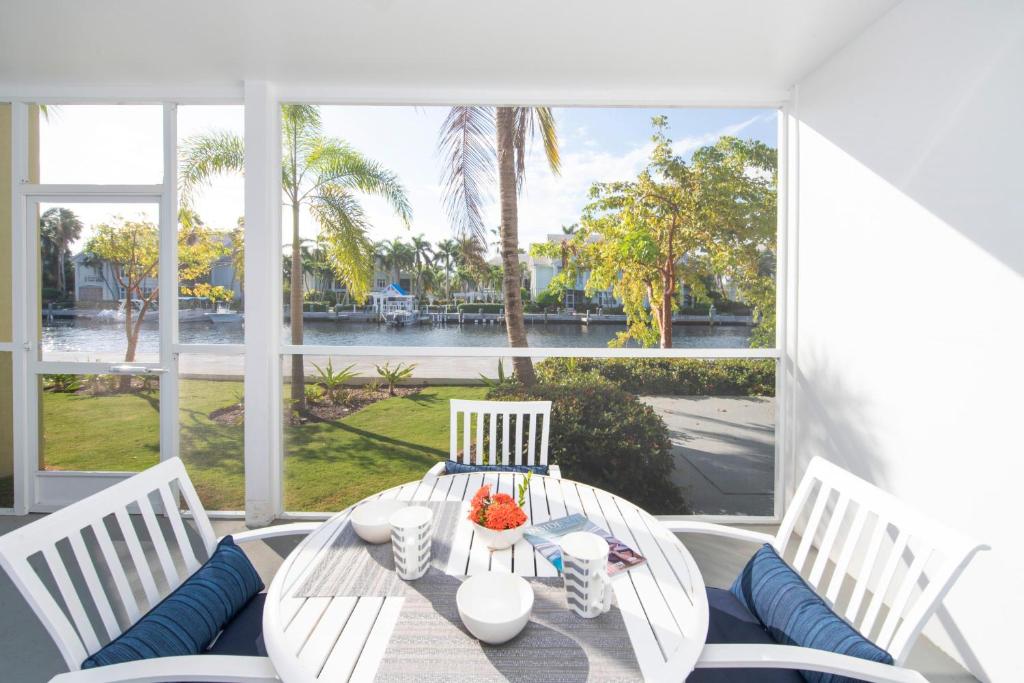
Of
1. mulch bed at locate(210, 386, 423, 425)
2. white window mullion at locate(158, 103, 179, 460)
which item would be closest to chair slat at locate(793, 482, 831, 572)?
mulch bed at locate(210, 386, 423, 425)

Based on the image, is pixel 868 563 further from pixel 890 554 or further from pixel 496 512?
pixel 496 512

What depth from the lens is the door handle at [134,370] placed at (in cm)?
347

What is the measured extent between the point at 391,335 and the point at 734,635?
8.55 ft

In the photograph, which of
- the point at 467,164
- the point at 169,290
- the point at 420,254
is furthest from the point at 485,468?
the point at 169,290

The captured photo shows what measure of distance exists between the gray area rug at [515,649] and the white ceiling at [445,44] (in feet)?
8.06

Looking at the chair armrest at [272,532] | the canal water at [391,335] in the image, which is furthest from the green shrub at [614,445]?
the chair armrest at [272,532]

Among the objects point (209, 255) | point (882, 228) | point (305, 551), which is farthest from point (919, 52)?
point (209, 255)

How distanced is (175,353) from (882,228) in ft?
13.6

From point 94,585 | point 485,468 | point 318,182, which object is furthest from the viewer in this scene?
point 318,182

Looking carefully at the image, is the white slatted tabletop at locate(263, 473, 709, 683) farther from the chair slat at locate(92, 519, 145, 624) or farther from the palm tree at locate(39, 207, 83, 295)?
the palm tree at locate(39, 207, 83, 295)

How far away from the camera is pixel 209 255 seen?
11.4ft

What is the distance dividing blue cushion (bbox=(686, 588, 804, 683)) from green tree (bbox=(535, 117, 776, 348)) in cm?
200

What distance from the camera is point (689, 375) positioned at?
3500 mm

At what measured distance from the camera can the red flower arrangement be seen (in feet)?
4.96
